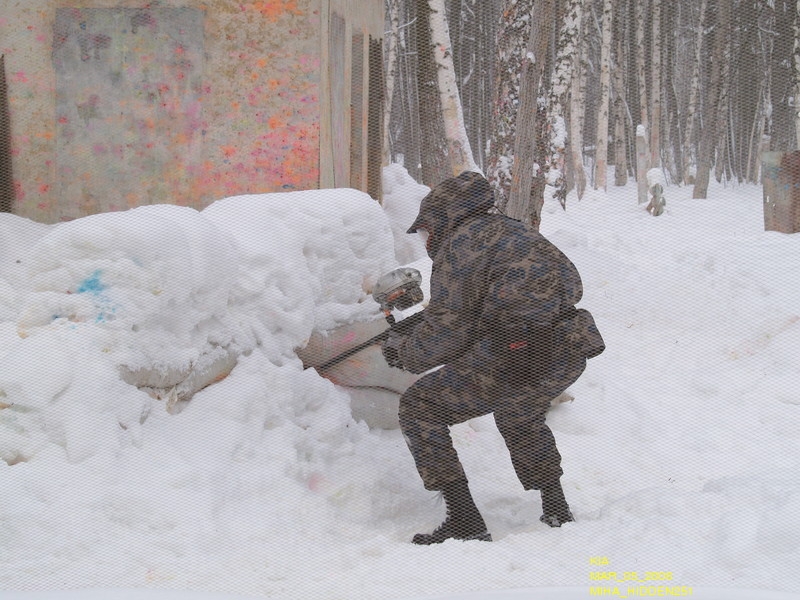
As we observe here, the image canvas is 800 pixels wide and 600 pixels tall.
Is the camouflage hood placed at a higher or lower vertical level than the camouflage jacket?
higher

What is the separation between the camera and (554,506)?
3600mm

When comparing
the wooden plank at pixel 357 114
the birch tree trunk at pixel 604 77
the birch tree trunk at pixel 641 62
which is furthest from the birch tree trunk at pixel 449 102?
the birch tree trunk at pixel 641 62

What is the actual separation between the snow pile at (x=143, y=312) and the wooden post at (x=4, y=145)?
83.9 inches

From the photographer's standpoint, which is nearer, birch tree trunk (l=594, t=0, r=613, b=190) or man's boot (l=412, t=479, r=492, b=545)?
man's boot (l=412, t=479, r=492, b=545)

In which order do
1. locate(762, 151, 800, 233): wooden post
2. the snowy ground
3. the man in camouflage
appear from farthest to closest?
1. locate(762, 151, 800, 233): wooden post
2. the man in camouflage
3. the snowy ground

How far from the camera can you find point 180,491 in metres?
3.32

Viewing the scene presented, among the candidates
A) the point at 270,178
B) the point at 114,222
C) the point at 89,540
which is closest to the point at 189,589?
the point at 89,540

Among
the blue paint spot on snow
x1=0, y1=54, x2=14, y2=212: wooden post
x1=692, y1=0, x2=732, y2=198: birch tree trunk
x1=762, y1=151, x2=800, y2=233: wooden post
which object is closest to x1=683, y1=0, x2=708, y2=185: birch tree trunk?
x1=692, y1=0, x2=732, y2=198: birch tree trunk

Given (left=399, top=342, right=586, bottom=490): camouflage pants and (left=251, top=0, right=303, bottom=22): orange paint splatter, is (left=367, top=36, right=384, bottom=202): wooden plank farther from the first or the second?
(left=399, top=342, right=586, bottom=490): camouflage pants

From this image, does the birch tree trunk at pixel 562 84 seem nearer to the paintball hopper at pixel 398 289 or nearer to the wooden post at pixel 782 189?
the wooden post at pixel 782 189

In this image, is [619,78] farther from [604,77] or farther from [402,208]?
[402,208]

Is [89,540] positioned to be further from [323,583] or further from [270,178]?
[270,178]

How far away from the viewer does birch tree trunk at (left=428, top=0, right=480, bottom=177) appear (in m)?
10.2
